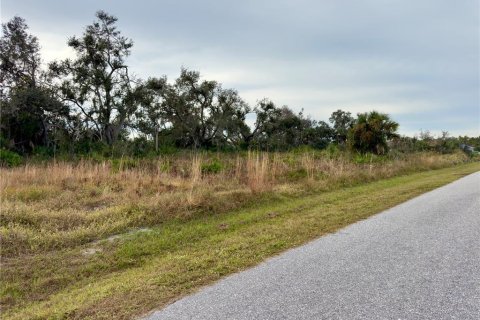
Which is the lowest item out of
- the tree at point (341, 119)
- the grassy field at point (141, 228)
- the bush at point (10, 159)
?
the grassy field at point (141, 228)

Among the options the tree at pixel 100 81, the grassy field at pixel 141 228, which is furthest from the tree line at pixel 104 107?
the grassy field at pixel 141 228

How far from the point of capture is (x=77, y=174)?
10961 millimetres

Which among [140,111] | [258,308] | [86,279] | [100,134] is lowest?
[86,279]

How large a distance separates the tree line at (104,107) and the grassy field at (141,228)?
1561 cm

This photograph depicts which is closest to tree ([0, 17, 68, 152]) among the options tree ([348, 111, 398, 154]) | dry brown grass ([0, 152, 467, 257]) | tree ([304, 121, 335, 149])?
dry brown grass ([0, 152, 467, 257])

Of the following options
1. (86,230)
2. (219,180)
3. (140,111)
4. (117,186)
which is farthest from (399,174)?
(140,111)

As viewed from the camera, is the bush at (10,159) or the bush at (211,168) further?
the bush at (10,159)

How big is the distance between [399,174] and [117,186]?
562 inches

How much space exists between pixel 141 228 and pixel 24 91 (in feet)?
73.1

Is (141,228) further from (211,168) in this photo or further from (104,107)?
(104,107)

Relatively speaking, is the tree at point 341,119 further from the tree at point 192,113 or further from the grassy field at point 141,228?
the grassy field at point 141,228

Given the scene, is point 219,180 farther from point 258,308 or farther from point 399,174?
point 399,174

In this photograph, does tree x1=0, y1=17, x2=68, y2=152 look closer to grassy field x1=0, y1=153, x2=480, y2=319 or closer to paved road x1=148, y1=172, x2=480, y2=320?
grassy field x1=0, y1=153, x2=480, y2=319

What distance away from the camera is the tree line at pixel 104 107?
2489 cm
